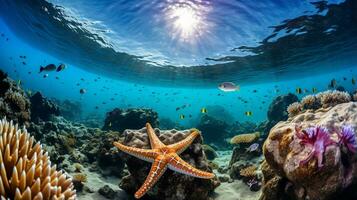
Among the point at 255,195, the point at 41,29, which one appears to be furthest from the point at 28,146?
the point at 41,29

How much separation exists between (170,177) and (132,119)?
11845mm

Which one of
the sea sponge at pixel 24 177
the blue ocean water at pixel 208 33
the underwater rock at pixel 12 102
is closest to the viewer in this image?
the sea sponge at pixel 24 177

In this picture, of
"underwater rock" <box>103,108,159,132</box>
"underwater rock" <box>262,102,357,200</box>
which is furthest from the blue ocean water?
"underwater rock" <box>262,102,357,200</box>

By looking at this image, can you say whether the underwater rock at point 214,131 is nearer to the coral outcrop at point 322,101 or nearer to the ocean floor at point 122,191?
the coral outcrop at point 322,101

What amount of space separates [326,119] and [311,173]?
63.3 inches

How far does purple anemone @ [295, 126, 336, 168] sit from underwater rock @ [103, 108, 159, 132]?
13.3 metres

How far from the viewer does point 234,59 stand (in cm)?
2508

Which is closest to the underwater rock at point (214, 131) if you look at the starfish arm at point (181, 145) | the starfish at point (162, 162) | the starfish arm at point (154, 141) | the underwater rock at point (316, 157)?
the starfish arm at point (154, 141)

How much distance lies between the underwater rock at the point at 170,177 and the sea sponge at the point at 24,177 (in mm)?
2805

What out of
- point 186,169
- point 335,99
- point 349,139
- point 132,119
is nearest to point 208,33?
point 132,119

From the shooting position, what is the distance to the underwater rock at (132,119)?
17219 mm

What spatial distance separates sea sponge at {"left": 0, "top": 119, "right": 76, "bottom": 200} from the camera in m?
2.82

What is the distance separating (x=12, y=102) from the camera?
807cm

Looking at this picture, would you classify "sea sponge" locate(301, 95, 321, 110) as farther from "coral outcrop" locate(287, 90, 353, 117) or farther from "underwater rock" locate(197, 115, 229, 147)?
"underwater rock" locate(197, 115, 229, 147)
